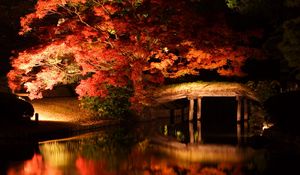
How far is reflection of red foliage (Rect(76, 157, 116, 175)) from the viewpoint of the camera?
520 inches

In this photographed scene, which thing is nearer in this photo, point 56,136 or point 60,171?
point 60,171

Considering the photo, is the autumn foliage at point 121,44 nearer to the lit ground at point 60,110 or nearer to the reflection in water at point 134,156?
the lit ground at point 60,110

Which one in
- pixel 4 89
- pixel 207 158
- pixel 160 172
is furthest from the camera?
pixel 4 89

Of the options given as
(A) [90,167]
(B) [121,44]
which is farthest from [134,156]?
(B) [121,44]

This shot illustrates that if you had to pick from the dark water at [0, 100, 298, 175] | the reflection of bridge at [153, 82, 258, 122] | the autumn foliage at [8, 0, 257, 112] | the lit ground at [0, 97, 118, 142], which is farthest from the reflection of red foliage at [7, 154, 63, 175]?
the reflection of bridge at [153, 82, 258, 122]

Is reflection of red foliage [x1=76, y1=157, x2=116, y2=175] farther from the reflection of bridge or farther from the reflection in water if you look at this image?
the reflection of bridge

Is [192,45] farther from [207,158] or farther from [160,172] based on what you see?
[160,172]

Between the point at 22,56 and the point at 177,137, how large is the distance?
8025 millimetres

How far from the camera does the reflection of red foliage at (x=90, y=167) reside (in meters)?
13.2

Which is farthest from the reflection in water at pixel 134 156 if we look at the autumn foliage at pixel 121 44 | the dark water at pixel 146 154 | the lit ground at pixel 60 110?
the autumn foliage at pixel 121 44

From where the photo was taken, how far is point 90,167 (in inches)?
550

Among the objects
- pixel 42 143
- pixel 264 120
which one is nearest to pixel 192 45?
pixel 264 120

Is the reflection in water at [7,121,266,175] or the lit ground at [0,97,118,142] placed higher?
the lit ground at [0,97,118,142]

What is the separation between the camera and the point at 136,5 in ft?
81.1
